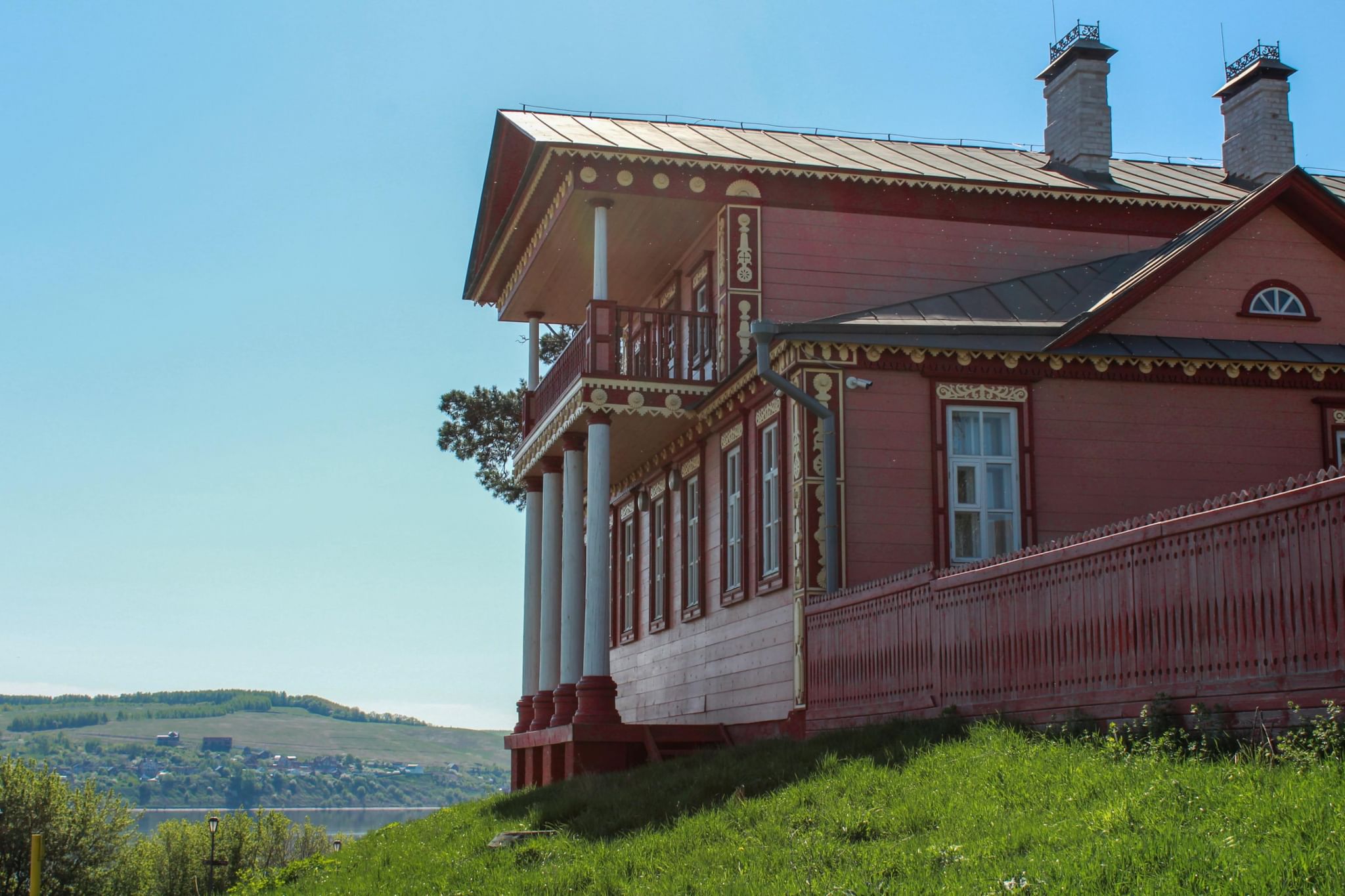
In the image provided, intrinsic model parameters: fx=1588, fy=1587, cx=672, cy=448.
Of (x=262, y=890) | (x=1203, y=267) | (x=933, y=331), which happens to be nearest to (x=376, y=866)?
(x=262, y=890)

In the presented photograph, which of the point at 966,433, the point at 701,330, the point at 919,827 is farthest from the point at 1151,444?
the point at 919,827

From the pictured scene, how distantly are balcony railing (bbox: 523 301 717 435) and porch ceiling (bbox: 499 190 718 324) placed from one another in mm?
843

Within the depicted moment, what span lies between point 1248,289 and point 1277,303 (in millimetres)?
435

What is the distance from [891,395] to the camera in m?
17.3

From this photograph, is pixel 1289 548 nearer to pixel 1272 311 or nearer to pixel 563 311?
pixel 1272 311

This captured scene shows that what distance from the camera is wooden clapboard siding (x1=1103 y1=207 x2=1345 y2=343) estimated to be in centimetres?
1777

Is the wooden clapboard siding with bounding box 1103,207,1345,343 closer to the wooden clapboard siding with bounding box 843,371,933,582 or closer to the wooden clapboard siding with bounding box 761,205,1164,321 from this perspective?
the wooden clapboard siding with bounding box 843,371,933,582

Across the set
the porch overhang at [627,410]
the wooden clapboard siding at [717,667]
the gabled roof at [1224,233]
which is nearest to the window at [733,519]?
the wooden clapboard siding at [717,667]

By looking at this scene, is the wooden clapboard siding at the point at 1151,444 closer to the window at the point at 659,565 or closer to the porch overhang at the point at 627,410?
the porch overhang at the point at 627,410

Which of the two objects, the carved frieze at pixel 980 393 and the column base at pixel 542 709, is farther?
the column base at pixel 542 709

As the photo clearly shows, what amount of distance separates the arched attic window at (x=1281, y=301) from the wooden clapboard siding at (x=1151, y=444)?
0.90 meters

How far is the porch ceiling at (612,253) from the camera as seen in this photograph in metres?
20.1

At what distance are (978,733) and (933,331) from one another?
6809 millimetres

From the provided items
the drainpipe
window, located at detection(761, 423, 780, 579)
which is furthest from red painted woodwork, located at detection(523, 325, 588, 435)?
the drainpipe
